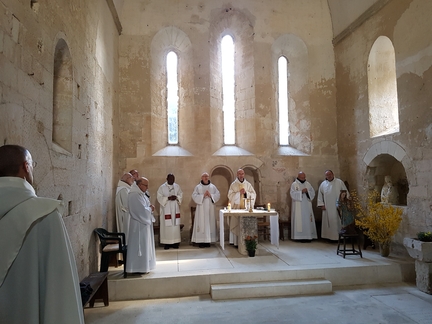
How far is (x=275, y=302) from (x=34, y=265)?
15.5 ft

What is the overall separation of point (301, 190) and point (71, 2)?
284 inches

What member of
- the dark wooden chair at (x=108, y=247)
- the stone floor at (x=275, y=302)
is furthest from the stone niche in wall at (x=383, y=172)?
the dark wooden chair at (x=108, y=247)

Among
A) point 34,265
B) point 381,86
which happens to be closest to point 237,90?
point 381,86

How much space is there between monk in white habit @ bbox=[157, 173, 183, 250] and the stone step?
2877 millimetres

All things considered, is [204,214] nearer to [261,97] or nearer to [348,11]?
[261,97]

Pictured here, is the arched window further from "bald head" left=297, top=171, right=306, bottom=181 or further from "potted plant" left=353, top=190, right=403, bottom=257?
"potted plant" left=353, top=190, right=403, bottom=257

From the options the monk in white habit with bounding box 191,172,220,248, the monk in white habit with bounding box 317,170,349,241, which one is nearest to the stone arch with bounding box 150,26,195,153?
the monk in white habit with bounding box 191,172,220,248

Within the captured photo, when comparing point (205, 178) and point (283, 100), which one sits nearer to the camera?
point (205, 178)

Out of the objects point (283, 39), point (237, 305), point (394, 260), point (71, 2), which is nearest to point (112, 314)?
point (237, 305)

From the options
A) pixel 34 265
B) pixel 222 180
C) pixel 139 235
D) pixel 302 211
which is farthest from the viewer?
pixel 222 180

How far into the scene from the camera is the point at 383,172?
8969 millimetres

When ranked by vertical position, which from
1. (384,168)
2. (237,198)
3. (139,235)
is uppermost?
(384,168)

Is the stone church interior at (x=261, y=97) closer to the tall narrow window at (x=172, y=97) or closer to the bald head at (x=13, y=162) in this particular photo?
the tall narrow window at (x=172, y=97)

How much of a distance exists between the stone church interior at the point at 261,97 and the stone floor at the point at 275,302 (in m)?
1.30
